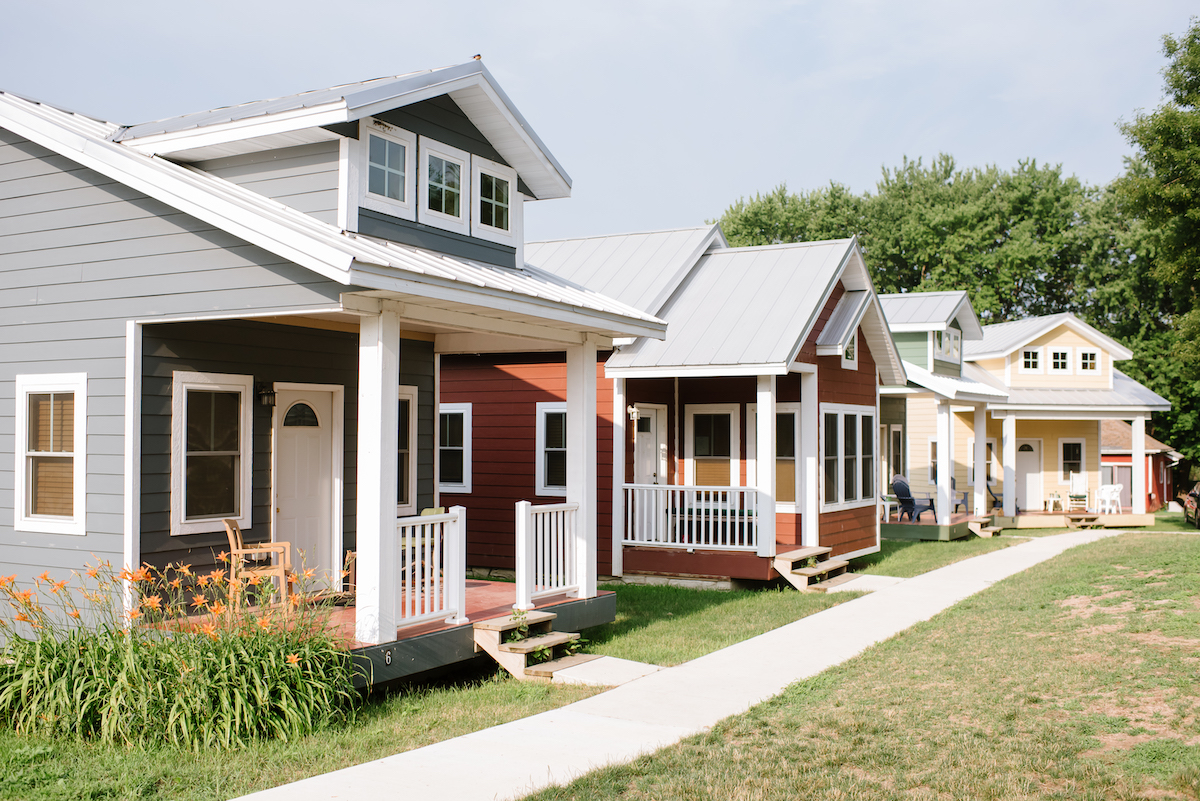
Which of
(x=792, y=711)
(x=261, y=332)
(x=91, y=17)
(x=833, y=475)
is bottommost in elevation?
(x=792, y=711)

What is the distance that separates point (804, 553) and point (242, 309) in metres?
9.48

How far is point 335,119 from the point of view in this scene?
8227 millimetres

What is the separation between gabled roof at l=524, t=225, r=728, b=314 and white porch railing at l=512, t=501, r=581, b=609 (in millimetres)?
6027

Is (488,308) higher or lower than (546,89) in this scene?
lower

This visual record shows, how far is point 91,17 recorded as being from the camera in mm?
17031

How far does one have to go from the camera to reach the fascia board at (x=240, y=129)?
8266 millimetres

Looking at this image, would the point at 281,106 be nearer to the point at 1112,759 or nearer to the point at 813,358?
the point at 1112,759

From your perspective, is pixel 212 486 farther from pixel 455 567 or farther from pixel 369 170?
pixel 369 170

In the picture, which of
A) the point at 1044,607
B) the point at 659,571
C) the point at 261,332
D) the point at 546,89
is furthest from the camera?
the point at 546,89

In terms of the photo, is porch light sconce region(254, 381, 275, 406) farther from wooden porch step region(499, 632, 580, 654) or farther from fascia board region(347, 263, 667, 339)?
wooden porch step region(499, 632, 580, 654)

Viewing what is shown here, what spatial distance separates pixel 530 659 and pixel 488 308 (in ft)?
10.5

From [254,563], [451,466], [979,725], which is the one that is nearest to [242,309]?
[254,563]

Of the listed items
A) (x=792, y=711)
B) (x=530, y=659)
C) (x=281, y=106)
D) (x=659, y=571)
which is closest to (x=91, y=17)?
(x=281, y=106)

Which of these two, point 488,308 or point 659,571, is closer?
point 488,308
